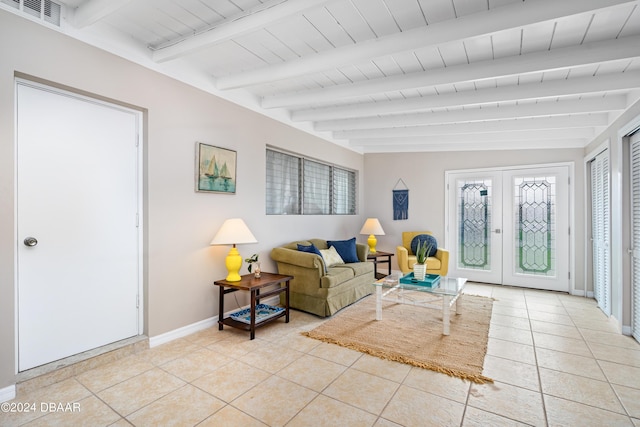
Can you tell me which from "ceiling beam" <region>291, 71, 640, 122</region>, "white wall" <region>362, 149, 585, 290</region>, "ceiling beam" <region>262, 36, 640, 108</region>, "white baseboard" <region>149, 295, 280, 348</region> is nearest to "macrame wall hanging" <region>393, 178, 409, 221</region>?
"white wall" <region>362, 149, 585, 290</region>

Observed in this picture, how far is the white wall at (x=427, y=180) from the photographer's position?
480 cm

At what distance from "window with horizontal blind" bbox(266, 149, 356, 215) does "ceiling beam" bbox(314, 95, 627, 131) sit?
32.0 inches

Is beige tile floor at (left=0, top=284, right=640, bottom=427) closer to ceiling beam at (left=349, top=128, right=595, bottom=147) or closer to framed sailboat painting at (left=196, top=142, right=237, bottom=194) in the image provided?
framed sailboat painting at (left=196, top=142, right=237, bottom=194)

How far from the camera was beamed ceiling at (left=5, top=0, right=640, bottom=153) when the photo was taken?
2088mm

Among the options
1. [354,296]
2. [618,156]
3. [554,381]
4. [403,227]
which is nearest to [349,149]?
[403,227]

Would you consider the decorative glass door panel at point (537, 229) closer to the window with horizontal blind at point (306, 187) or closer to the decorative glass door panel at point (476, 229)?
the decorative glass door panel at point (476, 229)

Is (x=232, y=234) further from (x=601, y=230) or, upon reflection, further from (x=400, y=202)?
(x=601, y=230)

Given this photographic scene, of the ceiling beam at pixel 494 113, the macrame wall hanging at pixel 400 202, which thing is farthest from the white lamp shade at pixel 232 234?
the macrame wall hanging at pixel 400 202

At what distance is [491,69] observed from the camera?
2.68 metres

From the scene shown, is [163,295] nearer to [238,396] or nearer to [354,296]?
[238,396]

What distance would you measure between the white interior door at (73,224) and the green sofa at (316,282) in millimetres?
1687

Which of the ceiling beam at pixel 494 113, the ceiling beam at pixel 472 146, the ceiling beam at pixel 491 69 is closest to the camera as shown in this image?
the ceiling beam at pixel 491 69

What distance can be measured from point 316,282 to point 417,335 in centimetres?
122

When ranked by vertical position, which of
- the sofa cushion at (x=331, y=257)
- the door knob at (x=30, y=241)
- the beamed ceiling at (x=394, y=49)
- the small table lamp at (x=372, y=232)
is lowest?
the sofa cushion at (x=331, y=257)
